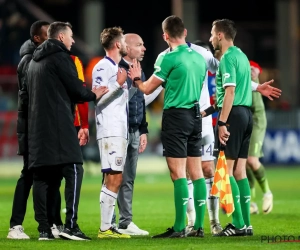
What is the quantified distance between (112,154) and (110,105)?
0.58m

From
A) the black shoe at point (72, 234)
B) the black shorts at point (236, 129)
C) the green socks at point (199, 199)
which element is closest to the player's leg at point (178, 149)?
the green socks at point (199, 199)

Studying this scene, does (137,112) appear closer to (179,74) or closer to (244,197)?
(179,74)

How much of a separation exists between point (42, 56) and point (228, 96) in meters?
2.19

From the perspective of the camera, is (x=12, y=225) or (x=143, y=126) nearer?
(x=12, y=225)

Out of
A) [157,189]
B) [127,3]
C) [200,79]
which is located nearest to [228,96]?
[200,79]

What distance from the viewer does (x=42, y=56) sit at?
11109mm

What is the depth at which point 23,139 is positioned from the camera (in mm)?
11453

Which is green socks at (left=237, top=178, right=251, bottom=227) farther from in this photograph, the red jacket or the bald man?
the red jacket

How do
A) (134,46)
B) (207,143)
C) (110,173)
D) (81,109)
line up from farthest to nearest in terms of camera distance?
(207,143)
(134,46)
(81,109)
(110,173)

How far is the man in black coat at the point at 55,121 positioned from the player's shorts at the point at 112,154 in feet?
1.06

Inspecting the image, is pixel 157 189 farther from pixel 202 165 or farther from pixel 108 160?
pixel 108 160

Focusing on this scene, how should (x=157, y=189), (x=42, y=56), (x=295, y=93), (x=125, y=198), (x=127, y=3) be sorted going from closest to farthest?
(x=42, y=56) → (x=125, y=198) → (x=157, y=189) → (x=295, y=93) → (x=127, y=3)

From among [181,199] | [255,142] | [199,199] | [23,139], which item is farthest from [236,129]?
[255,142]

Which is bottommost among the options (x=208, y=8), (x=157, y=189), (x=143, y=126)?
(x=157, y=189)
